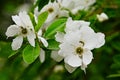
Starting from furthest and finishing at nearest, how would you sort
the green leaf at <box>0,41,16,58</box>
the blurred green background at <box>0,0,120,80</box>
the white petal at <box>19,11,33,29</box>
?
the blurred green background at <box>0,0,120,80</box> < the green leaf at <box>0,41,16,58</box> < the white petal at <box>19,11,33,29</box>

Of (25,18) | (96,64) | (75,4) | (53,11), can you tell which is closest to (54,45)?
(25,18)

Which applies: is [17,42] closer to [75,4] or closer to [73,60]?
[73,60]

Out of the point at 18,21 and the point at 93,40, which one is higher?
the point at 18,21

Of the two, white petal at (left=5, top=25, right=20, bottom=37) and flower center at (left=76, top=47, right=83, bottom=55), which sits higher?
white petal at (left=5, top=25, right=20, bottom=37)

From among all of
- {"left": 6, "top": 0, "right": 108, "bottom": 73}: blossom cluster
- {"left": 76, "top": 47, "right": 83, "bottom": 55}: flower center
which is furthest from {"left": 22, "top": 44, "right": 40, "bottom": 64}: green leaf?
{"left": 76, "top": 47, "right": 83, "bottom": 55}: flower center

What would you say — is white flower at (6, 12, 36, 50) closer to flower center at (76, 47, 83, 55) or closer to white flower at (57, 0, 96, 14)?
flower center at (76, 47, 83, 55)

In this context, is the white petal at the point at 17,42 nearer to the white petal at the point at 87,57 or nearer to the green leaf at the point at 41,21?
the green leaf at the point at 41,21

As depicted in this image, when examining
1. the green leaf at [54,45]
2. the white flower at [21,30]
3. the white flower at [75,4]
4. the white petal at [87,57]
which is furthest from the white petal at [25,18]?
the white flower at [75,4]
